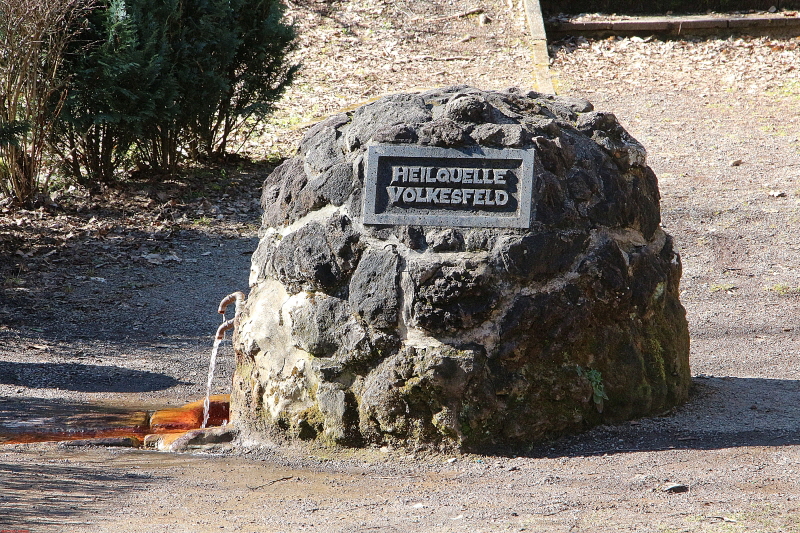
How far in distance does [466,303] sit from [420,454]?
68cm

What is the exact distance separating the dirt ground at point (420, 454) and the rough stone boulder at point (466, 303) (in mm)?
173

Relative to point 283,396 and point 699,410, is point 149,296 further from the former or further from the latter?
point 699,410

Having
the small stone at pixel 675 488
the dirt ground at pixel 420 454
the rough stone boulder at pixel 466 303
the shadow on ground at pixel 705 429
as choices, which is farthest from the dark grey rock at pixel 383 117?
the small stone at pixel 675 488

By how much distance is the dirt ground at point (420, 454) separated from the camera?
3059 mm

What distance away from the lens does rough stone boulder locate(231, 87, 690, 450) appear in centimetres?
360

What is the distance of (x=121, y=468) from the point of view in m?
3.66

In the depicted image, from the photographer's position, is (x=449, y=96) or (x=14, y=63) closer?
(x=449, y=96)

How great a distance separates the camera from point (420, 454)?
3.66 meters

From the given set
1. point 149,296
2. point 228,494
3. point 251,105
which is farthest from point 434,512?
point 251,105

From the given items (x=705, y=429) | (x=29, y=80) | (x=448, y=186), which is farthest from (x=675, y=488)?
(x=29, y=80)

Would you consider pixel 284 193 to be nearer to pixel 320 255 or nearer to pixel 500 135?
pixel 320 255

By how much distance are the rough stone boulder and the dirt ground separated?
0.17 metres

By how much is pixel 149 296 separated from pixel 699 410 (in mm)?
4306

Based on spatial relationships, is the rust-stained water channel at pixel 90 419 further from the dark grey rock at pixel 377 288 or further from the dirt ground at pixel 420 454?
the dark grey rock at pixel 377 288
